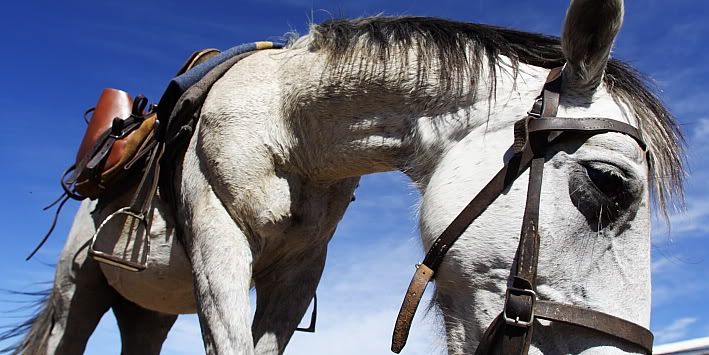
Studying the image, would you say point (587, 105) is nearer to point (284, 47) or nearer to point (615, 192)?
point (615, 192)

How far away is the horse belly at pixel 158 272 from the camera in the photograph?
2.95 meters

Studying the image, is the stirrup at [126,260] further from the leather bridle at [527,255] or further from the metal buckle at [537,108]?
the metal buckle at [537,108]

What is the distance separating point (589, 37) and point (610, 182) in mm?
426

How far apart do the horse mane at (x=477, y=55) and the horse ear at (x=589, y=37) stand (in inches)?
4.3

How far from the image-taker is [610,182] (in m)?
1.75

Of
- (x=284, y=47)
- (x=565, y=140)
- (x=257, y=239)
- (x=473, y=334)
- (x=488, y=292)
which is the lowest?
(x=473, y=334)

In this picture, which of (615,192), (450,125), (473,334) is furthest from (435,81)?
(473,334)

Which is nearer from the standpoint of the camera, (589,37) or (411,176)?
(589,37)

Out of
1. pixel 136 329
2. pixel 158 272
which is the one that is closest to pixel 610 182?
pixel 158 272

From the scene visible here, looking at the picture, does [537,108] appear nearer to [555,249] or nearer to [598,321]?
[555,249]

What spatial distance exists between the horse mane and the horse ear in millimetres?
108

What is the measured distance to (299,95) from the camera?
2.65 meters

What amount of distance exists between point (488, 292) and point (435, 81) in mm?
834

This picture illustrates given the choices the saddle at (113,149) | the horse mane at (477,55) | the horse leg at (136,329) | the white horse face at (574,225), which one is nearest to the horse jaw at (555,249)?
the white horse face at (574,225)
